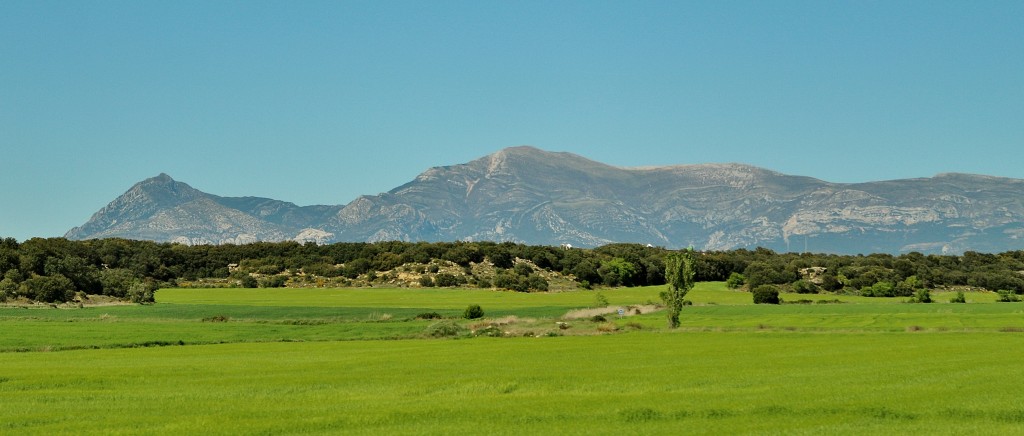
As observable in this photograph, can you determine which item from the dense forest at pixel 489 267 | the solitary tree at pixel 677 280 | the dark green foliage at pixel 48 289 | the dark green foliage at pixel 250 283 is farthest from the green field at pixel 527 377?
the dark green foliage at pixel 250 283

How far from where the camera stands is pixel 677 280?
75.5 metres

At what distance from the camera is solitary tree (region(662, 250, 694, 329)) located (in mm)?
72062

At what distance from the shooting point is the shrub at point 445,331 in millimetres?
64312

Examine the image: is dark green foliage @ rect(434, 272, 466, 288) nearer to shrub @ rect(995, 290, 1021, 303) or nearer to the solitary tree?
the solitary tree

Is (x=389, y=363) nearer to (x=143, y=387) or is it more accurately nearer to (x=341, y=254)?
(x=143, y=387)

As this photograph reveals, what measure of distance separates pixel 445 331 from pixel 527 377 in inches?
1217

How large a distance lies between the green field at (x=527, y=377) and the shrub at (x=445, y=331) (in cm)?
92

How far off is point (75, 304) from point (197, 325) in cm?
3374

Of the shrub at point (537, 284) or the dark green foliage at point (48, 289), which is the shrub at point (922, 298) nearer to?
the shrub at point (537, 284)

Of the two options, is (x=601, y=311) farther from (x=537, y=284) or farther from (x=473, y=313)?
(x=537, y=284)

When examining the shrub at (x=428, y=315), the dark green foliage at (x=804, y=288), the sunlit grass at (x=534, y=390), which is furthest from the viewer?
the dark green foliage at (x=804, y=288)

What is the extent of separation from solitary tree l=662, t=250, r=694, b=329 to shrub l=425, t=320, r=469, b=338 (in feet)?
49.8

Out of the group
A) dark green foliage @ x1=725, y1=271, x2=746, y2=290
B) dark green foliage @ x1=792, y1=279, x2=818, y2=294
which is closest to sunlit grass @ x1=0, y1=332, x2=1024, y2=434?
dark green foliage @ x1=792, y1=279, x2=818, y2=294

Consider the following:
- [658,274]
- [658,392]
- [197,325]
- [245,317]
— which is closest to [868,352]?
[658,392]
